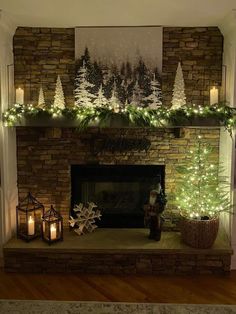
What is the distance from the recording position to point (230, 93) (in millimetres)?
3309

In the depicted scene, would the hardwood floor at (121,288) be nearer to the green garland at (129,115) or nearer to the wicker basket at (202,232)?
the wicker basket at (202,232)

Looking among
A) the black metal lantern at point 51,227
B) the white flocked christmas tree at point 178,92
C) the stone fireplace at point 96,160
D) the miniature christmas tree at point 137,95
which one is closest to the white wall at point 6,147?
the stone fireplace at point 96,160

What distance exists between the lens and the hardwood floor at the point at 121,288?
2842 millimetres

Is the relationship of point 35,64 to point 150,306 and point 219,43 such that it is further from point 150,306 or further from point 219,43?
point 150,306

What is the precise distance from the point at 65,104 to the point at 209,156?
5.65 ft

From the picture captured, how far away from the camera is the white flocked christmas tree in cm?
346

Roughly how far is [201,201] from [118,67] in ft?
5.54

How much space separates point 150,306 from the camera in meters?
2.71

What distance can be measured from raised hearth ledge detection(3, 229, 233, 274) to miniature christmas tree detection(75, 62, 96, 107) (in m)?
1.54

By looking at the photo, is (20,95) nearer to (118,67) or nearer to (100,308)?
(118,67)

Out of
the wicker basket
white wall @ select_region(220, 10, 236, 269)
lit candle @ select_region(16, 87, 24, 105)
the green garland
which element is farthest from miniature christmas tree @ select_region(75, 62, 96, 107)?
the wicker basket

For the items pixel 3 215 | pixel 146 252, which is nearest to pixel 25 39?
pixel 3 215

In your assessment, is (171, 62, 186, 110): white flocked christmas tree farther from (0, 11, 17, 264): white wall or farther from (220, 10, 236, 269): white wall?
(0, 11, 17, 264): white wall

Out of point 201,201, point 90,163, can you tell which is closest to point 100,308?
point 201,201
